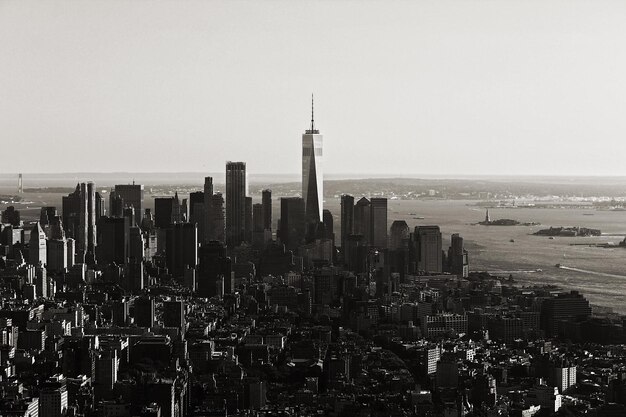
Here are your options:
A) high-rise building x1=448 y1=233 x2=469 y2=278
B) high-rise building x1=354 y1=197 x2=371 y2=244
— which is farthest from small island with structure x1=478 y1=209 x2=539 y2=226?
high-rise building x1=354 y1=197 x2=371 y2=244

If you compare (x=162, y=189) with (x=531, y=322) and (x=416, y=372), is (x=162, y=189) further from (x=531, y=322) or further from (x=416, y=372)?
(x=416, y=372)

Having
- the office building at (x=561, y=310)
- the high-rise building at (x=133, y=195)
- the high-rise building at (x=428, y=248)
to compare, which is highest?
the high-rise building at (x=133, y=195)

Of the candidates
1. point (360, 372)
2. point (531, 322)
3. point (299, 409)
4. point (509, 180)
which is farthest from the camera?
point (509, 180)

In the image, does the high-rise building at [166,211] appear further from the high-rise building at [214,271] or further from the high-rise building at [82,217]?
the high-rise building at [214,271]

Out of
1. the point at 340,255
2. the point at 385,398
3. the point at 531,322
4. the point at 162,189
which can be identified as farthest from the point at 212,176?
the point at 385,398

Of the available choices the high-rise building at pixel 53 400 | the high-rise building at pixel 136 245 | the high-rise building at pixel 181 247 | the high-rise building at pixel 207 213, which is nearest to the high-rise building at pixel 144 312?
the high-rise building at pixel 181 247

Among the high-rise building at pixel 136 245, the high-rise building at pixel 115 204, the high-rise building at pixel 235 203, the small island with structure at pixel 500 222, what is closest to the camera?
the high-rise building at pixel 136 245
